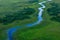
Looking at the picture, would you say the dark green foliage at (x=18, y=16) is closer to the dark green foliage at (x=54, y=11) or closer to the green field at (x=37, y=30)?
the green field at (x=37, y=30)

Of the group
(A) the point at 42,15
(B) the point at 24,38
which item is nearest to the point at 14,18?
(A) the point at 42,15

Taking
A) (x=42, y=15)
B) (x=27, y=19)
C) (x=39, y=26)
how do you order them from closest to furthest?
1. (x=39, y=26)
2. (x=27, y=19)
3. (x=42, y=15)

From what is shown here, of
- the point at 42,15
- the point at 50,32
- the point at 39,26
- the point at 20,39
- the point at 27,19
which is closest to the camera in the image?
the point at 20,39

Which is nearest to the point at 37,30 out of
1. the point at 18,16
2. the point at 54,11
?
the point at 18,16

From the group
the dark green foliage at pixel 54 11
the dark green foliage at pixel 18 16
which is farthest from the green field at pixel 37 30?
the dark green foliage at pixel 18 16

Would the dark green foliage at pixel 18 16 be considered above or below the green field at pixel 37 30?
above

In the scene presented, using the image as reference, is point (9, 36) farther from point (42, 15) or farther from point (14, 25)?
point (42, 15)

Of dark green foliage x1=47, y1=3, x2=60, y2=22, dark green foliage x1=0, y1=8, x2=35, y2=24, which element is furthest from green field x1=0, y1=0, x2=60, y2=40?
dark green foliage x1=0, y1=8, x2=35, y2=24

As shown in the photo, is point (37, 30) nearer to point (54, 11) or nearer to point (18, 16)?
point (18, 16)

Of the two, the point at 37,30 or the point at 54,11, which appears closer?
the point at 37,30
